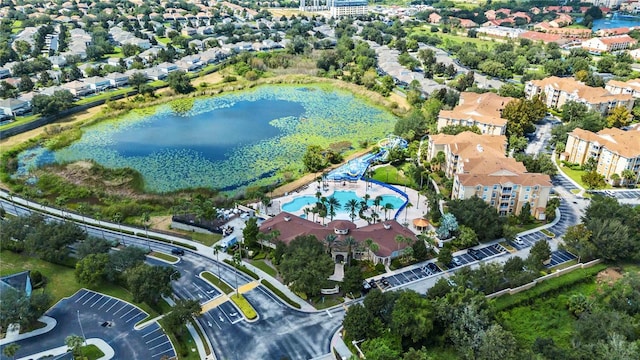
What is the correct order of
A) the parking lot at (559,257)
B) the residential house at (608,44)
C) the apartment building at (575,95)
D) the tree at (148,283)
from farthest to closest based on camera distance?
the residential house at (608,44) < the apartment building at (575,95) < the parking lot at (559,257) < the tree at (148,283)

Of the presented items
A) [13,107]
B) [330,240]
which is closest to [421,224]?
[330,240]

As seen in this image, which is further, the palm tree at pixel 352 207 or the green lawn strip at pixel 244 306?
the palm tree at pixel 352 207

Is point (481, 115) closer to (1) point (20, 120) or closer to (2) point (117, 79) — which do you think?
(2) point (117, 79)

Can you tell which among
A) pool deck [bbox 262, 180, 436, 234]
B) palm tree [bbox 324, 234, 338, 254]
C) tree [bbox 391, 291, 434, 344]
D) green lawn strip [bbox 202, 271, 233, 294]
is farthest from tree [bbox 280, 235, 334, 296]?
pool deck [bbox 262, 180, 436, 234]

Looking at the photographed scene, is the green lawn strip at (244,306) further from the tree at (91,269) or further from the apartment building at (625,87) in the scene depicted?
the apartment building at (625,87)

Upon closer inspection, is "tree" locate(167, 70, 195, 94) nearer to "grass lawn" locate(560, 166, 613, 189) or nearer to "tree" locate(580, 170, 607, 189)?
"grass lawn" locate(560, 166, 613, 189)

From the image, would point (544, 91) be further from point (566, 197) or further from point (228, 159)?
point (228, 159)

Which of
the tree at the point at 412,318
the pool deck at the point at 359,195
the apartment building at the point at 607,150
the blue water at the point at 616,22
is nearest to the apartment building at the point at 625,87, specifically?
the apartment building at the point at 607,150
